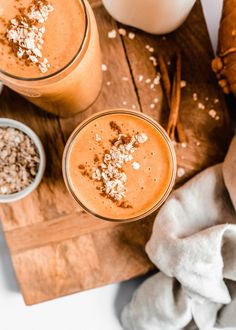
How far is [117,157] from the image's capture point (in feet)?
2.58

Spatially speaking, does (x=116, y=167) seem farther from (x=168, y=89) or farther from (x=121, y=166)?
(x=168, y=89)

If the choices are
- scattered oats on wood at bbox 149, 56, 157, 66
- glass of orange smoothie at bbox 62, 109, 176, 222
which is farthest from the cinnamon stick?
glass of orange smoothie at bbox 62, 109, 176, 222

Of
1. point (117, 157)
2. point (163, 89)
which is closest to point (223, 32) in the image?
point (163, 89)

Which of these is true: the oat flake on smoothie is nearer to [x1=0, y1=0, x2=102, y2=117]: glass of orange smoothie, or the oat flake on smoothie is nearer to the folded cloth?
[x1=0, y1=0, x2=102, y2=117]: glass of orange smoothie

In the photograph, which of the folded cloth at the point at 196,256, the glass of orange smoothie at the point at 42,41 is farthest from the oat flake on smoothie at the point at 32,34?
the folded cloth at the point at 196,256

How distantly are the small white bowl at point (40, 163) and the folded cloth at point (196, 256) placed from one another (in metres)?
0.22

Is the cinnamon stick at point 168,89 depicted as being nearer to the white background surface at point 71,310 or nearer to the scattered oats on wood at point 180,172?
the scattered oats on wood at point 180,172

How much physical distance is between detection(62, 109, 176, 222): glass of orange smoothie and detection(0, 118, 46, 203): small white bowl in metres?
0.10

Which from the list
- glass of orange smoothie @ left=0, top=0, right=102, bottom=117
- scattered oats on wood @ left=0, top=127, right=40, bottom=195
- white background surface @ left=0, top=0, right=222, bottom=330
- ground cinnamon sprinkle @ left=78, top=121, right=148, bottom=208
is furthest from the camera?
white background surface @ left=0, top=0, right=222, bottom=330

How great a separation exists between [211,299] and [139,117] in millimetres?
363

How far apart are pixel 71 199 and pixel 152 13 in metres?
0.36

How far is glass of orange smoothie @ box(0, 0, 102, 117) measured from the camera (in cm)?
69

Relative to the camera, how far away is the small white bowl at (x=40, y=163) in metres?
0.87

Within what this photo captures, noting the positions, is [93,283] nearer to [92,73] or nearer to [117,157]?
[117,157]
